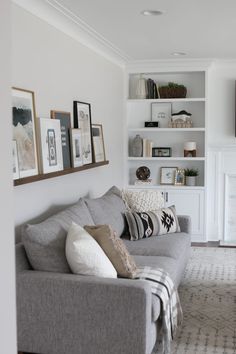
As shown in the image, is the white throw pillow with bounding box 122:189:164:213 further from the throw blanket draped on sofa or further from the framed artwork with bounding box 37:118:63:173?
the throw blanket draped on sofa

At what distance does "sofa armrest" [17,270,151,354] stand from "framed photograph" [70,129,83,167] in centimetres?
157

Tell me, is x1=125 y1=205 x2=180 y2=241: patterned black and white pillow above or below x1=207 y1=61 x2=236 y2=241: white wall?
below

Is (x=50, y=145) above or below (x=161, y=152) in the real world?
above

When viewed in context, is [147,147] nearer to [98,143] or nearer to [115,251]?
[98,143]

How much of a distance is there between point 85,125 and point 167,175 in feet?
7.65

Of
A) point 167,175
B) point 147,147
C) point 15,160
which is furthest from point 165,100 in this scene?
point 15,160

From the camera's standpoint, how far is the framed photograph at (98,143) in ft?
16.5

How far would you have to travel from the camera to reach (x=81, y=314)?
109 inches

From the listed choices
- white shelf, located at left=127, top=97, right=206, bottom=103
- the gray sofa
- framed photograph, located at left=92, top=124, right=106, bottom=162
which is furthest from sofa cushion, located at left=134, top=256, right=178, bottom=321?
white shelf, located at left=127, top=97, right=206, bottom=103

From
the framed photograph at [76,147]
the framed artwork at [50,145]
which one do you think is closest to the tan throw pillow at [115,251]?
the framed artwork at [50,145]

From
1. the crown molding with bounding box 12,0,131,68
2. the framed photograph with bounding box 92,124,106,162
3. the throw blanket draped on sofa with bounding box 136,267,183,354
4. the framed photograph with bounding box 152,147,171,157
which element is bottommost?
the throw blanket draped on sofa with bounding box 136,267,183,354

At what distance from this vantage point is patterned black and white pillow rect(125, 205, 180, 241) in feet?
14.8

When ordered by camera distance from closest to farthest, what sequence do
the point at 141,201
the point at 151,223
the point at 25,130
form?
the point at 25,130
the point at 151,223
the point at 141,201

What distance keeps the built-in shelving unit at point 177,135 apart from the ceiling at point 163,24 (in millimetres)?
827
